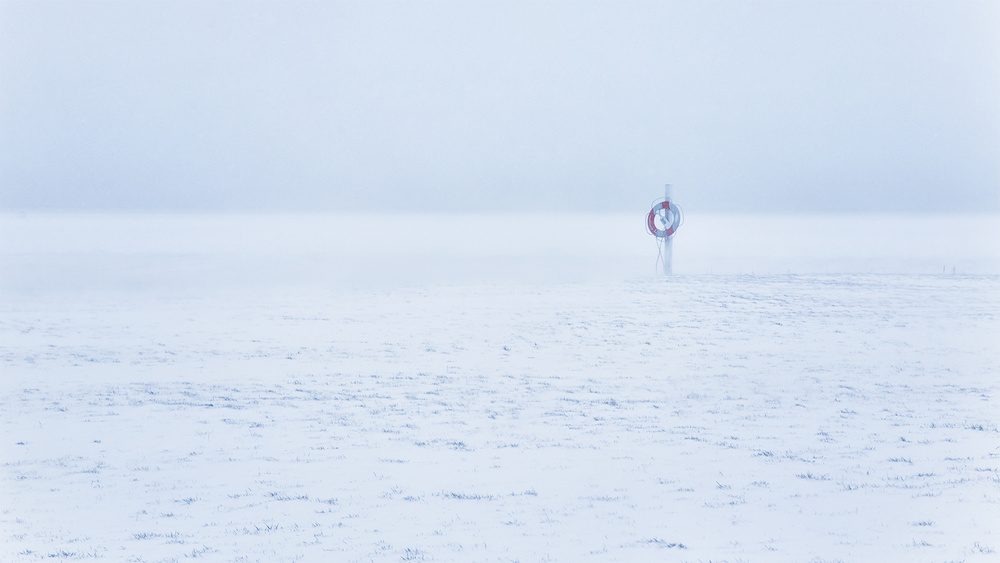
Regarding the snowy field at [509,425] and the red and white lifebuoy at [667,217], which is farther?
the red and white lifebuoy at [667,217]

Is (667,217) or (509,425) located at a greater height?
(667,217)

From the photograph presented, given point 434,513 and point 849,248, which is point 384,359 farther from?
point 849,248

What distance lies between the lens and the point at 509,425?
16.9ft

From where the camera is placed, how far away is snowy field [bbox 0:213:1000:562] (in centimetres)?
347

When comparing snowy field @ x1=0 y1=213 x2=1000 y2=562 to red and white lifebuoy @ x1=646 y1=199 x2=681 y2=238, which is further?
red and white lifebuoy @ x1=646 y1=199 x2=681 y2=238

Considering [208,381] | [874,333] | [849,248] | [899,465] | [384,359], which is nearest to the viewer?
[899,465]

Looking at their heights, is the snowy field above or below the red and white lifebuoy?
below

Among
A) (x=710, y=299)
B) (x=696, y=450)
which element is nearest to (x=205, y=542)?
(x=696, y=450)

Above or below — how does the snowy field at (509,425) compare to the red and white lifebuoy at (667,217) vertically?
below

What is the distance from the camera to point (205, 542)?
3.40 metres

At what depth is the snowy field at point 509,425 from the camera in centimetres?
347

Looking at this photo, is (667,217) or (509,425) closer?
(509,425)

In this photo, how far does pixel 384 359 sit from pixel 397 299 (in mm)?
3501

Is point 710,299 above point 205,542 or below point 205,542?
above
